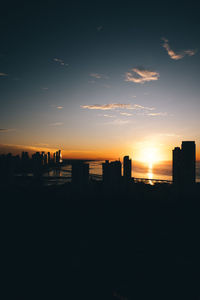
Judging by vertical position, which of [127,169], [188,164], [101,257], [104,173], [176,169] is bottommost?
[101,257]

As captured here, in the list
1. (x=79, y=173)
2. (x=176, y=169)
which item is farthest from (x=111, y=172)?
(x=176, y=169)

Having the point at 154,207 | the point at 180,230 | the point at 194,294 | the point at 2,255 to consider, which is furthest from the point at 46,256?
the point at 154,207

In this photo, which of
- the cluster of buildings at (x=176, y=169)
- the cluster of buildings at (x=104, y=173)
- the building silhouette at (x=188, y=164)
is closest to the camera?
the building silhouette at (x=188, y=164)

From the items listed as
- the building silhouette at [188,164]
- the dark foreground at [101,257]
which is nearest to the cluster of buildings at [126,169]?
the building silhouette at [188,164]

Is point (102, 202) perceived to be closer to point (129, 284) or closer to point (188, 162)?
point (188, 162)

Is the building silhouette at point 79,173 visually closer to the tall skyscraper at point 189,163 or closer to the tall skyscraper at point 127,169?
the tall skyscraper at point 127,169

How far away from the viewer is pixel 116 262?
75.5 feet

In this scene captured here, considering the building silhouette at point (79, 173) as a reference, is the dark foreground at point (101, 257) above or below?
below

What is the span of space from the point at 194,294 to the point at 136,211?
41.6 m

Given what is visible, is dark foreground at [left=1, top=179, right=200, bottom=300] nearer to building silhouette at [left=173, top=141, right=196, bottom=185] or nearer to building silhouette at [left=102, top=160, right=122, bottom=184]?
building silhouette at [left=173, top=141, right=196, bottom=185]

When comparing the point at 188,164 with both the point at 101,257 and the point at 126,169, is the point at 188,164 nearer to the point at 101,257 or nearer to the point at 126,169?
the point at 126,169

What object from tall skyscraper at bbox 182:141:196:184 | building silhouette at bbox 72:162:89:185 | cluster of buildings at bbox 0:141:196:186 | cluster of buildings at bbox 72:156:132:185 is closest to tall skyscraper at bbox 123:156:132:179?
cluster of buildings at bbox 0:141:196:186

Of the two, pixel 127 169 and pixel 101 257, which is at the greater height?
pixel 127 169

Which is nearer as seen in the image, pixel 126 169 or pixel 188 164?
pixel 188 164
